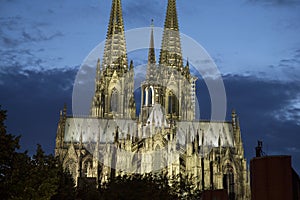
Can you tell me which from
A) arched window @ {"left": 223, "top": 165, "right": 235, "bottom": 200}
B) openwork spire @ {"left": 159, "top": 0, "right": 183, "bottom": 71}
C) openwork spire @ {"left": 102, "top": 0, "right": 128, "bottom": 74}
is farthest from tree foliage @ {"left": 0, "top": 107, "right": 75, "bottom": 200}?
openwork spire @ {"left": 159, "top": 0, "right": 183, "bottom": 71}

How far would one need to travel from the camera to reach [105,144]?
6844cm

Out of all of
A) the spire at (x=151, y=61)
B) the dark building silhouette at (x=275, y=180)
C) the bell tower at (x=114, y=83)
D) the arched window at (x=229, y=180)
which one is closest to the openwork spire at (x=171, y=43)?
the spire at (x=151, y=61)

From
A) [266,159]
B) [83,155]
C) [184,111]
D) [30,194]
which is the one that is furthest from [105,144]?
[266,159]

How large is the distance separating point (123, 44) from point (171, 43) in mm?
7997

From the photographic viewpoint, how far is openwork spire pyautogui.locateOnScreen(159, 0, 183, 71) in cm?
8075

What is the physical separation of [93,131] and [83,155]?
624cm

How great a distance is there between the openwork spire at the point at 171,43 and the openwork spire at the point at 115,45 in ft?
22.1

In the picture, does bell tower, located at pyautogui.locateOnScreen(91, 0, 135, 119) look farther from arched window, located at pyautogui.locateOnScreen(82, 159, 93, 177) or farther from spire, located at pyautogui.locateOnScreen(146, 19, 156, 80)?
arched window, located at pyautogui.locateOnScreen(82, 159, 93, 177)

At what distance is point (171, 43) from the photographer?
82.0 m

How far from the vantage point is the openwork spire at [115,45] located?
7756 centimetres

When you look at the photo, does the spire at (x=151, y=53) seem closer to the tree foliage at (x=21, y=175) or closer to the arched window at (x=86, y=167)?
the arched window at (x=86, y=167)

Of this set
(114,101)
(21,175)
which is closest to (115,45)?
(114,101)

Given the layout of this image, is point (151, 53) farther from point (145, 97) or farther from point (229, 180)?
point (229, 180)

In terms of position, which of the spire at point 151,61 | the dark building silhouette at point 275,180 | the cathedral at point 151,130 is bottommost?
the dark building silhouette at point 275,180
